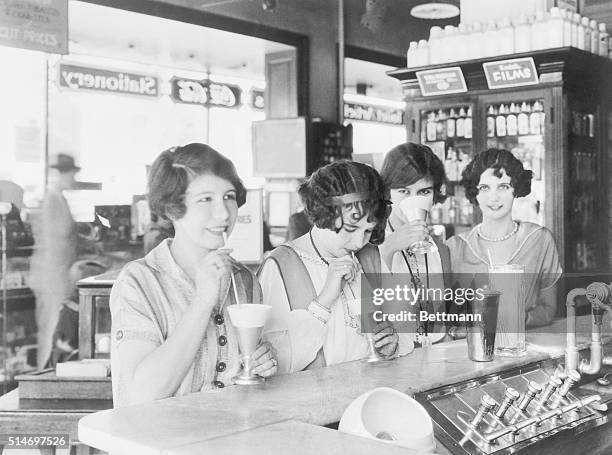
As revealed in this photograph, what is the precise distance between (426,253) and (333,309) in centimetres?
59

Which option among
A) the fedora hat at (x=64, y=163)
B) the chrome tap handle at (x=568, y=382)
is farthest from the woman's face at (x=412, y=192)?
the fedora hat at (x=64, y=163)

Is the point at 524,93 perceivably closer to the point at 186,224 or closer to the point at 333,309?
the point at 333,309

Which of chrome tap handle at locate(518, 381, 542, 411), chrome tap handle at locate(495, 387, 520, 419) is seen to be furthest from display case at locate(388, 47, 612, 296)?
chrome tap handle at locate(495, 387, 520, 419)

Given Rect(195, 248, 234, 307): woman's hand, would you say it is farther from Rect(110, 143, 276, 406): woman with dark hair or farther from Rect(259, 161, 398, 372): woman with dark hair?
Rect(259, 161, 398, 372): woman with dark hair

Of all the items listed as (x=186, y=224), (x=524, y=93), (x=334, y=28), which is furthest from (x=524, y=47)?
(x=186, y=224)

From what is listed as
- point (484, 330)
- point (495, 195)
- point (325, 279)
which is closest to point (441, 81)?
point (495, 195)

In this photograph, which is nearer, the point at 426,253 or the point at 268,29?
the point at 426,253

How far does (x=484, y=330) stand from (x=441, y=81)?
1.67 m

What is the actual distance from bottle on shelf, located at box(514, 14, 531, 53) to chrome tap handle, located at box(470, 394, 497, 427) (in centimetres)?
186

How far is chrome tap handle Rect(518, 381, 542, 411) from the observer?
194 cm

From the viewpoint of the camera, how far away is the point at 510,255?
2926mm

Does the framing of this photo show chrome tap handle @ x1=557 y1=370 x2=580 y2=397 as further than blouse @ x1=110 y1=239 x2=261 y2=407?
Yes

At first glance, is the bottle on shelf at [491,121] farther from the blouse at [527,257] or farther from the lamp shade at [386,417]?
the lamp shade at [386,417]

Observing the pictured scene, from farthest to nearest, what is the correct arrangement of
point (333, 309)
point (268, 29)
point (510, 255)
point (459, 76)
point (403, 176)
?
point (459, 76), point (268, 29), point (510, 255), point (403, 176), point (333, 309)
